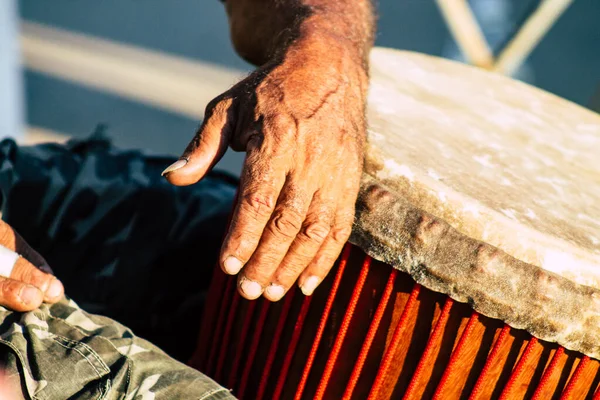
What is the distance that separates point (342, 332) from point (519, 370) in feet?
0.74

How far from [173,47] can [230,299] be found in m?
2.97

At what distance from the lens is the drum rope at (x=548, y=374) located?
30.7 inches

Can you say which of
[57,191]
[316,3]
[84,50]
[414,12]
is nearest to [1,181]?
[57,191]

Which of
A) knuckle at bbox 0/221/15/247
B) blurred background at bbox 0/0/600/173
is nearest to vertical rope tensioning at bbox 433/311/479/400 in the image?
knuckle at bbox 0/221/15/247

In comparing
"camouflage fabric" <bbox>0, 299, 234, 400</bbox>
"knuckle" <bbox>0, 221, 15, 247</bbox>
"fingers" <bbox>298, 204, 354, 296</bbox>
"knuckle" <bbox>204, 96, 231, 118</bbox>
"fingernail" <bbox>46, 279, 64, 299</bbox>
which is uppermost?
"knuckle" <bbox>204, 96, 231, 118</bbox>

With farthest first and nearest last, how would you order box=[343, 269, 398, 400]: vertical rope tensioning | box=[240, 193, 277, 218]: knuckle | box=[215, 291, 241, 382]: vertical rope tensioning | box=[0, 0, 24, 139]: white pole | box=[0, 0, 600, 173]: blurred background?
box=[0, 0, 600, 173]: blurred background → box=[0, 0, 24, 139]: white pole → box=[215, 291, 241, 382]: vertical rope tensioning → box=[343, 269, 398, 400]: vertical rope tensioning → box=[240, 193, 277, 218]: knuckle

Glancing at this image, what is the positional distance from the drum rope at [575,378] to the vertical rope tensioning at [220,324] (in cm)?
51

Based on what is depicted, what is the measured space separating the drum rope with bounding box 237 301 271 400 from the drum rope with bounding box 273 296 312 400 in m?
0.06

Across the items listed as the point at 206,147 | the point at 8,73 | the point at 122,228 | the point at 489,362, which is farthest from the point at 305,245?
the point at 8,73

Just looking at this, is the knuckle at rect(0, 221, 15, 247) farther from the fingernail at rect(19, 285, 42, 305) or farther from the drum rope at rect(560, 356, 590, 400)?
the drum rope at rect(560, 356, 590, 400)

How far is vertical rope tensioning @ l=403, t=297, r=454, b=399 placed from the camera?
0.79 meters

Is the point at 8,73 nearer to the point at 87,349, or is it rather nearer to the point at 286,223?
the point at 87,349

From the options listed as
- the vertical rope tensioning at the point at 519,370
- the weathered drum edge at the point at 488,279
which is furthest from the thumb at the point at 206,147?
the vertical rope tensioning at the point at 519,370

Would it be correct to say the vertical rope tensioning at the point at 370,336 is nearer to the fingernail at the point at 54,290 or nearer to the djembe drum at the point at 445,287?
the djembe drum at the point at 445,287
